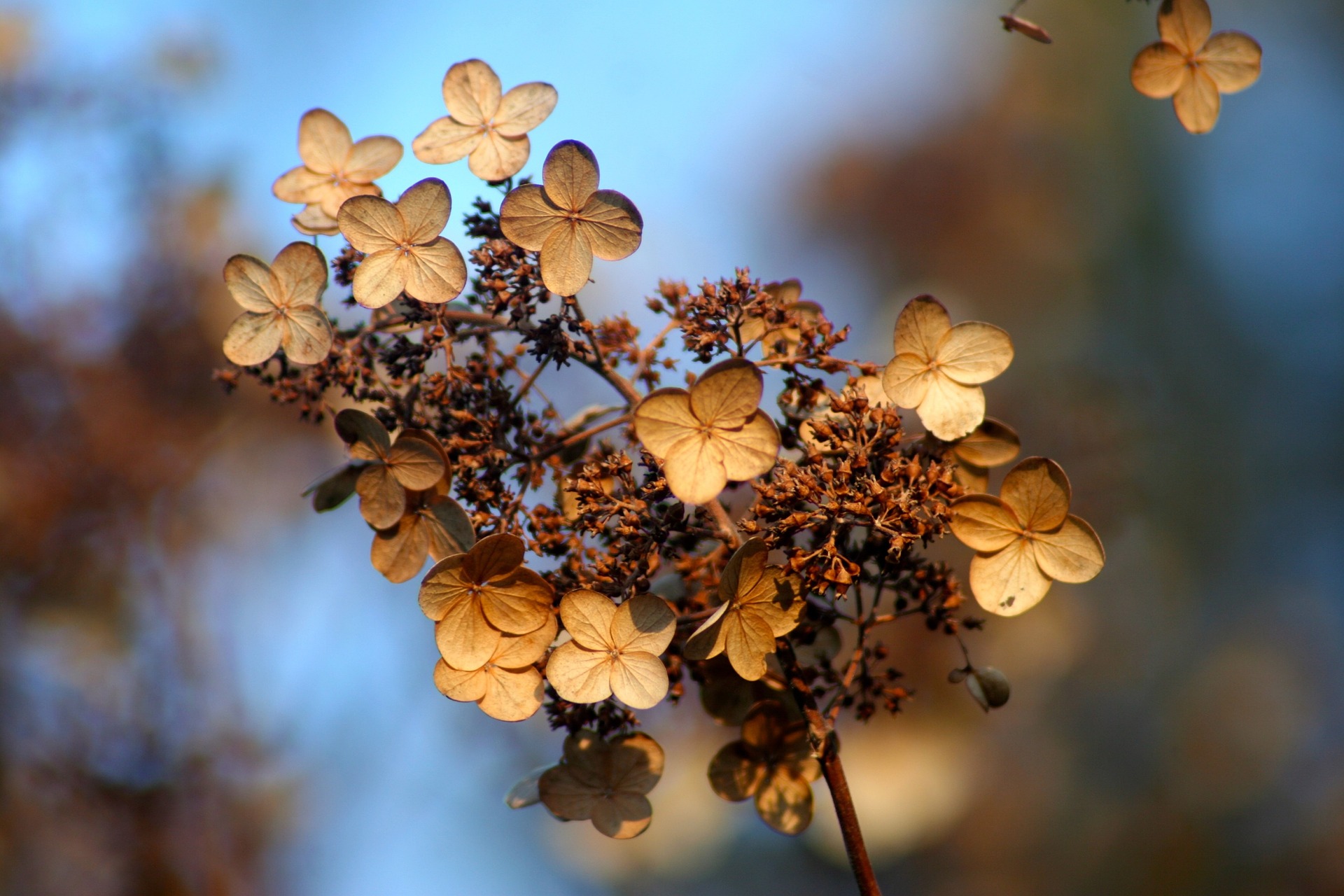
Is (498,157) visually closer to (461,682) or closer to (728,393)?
(728,393)

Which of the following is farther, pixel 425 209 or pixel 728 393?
pixel 425 209

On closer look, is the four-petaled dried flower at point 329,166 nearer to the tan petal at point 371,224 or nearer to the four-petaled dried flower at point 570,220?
the tan petal at point 371,224

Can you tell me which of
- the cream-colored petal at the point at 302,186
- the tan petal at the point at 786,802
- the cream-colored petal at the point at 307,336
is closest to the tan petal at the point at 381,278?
the cream-colored petal at the point at 307,336

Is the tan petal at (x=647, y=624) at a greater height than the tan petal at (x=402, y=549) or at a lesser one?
lesser

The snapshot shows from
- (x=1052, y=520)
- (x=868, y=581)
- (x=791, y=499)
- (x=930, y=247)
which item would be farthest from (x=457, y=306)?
(x=930, y=247)

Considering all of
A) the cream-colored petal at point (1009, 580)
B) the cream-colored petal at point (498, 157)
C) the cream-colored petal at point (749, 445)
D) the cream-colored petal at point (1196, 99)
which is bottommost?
the cream-colored petal at point (1009, 580)

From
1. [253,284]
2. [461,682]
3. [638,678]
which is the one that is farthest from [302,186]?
[638,678]

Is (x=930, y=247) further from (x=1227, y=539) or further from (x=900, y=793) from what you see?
(x=900, y=793)
